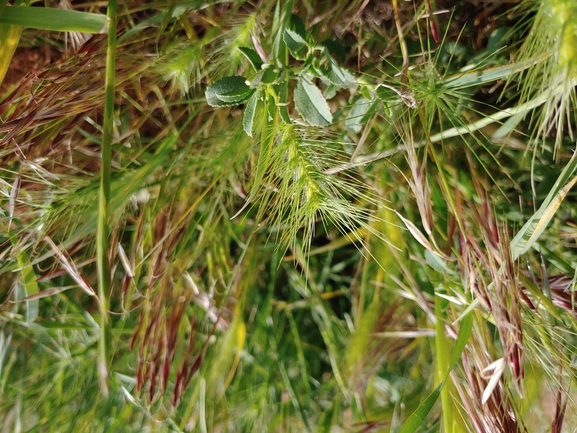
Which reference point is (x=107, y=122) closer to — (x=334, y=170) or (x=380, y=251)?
(x=334, y=170)

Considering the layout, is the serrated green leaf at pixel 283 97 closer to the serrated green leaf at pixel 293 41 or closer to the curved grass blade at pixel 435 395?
A: the serrated green leaf at pixel 293 41

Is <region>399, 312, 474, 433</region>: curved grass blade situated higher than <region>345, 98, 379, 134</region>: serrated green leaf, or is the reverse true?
<region>345, 98, 379, 134</region>: serrated green leaf

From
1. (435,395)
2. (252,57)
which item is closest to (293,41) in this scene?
(252,57)

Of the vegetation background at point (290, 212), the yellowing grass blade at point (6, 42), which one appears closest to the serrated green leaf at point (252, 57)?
the vegetation background at point (290, 212)

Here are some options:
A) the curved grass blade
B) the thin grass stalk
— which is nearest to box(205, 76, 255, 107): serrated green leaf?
the thin grass stalk

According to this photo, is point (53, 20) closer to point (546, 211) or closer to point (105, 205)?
point (105, 205)

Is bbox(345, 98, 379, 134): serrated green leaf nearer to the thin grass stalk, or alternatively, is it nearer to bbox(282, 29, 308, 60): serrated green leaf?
bbox(282, 29, 308, 60): serrated green leaf
